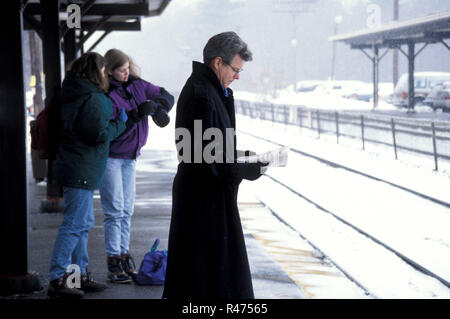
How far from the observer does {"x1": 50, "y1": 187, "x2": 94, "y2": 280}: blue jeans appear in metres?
5.48

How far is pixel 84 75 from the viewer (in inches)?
213

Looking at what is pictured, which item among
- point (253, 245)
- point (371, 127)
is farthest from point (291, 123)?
point (253, 245)

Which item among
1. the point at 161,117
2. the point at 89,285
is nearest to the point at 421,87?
the point at 161,117

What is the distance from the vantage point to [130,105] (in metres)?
6.05

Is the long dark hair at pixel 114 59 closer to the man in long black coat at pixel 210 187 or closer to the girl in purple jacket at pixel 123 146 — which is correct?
the girl in purple jacket at pixel 123 146

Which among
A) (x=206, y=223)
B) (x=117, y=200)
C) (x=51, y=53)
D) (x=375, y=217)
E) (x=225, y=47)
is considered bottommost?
(x=375, y=217)

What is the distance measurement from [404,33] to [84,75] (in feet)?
95.0

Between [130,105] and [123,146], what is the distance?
0.37 m

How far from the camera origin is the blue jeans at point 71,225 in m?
5.48

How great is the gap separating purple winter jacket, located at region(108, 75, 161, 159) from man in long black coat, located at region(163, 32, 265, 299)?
73.6 inches

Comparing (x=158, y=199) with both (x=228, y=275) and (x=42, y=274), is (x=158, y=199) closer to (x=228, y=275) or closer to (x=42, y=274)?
(x=42, y=274)

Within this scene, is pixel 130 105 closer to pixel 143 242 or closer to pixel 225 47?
pixel 225 47

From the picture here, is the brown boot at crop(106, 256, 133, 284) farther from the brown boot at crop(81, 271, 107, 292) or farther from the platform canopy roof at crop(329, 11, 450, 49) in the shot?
the platform canopy roof at crop(329, 11, 450, 49)
